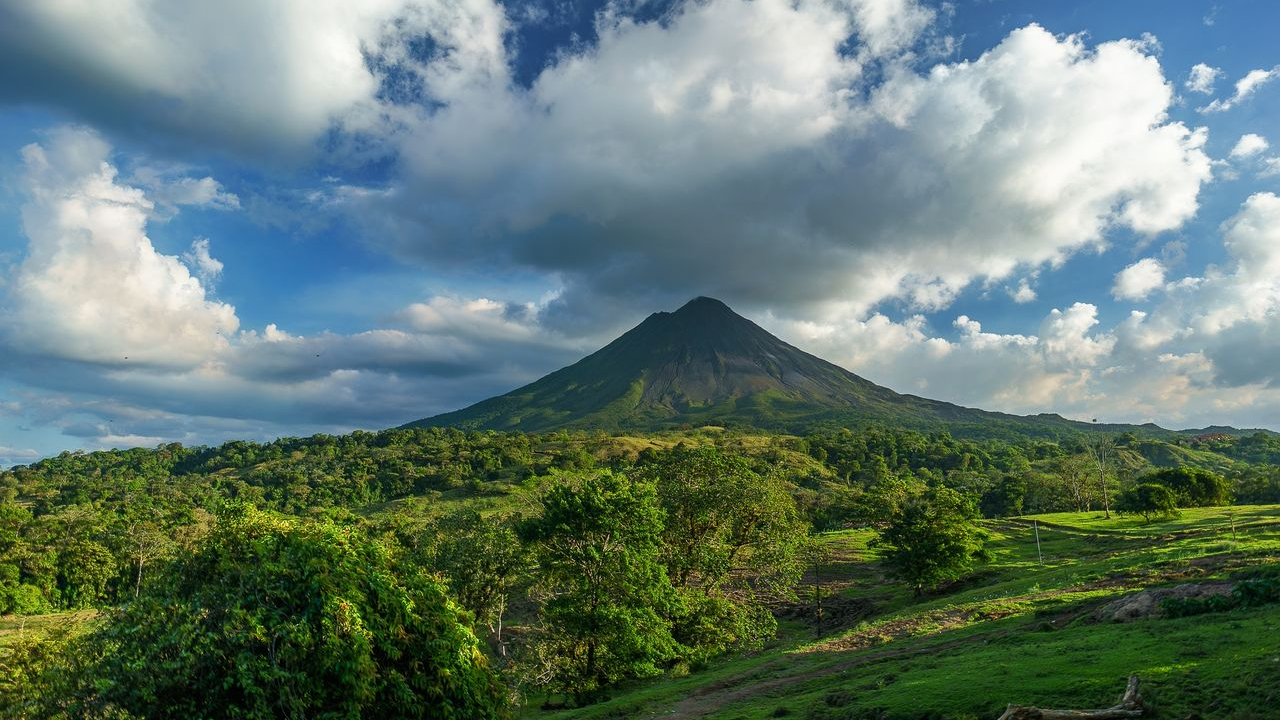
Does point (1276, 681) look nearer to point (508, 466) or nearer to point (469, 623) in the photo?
point (469, 623)

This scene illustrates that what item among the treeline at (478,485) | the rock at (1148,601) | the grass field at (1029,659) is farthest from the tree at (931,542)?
the rock at (1148,601)

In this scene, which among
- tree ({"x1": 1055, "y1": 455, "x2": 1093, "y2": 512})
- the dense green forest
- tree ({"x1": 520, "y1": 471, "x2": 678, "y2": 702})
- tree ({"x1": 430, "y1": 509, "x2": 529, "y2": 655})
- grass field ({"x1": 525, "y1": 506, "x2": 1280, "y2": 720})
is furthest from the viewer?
tree ({"x1": 1055, "y1": 455, "x2": 1093, "y2": 512})

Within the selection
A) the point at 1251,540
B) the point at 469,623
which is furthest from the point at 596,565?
the point at 1251,540

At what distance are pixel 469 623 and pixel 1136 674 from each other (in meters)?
15.8

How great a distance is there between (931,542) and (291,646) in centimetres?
4418

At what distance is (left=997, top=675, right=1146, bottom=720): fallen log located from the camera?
1179cm

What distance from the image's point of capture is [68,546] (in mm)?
88375

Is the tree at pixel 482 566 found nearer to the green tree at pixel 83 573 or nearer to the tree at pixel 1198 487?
the green tree at pixel 83 573

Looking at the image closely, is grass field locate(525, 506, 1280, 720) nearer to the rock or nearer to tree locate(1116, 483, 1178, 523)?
the rock

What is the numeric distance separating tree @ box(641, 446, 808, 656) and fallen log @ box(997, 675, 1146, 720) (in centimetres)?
2341

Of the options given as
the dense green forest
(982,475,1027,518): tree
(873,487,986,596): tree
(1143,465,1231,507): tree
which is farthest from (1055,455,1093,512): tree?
(873,487,986,596): tree

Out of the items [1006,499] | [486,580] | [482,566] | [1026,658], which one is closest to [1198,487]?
[1006,499]

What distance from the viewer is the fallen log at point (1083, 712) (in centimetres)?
1179

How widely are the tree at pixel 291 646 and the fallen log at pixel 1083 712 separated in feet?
34.8
